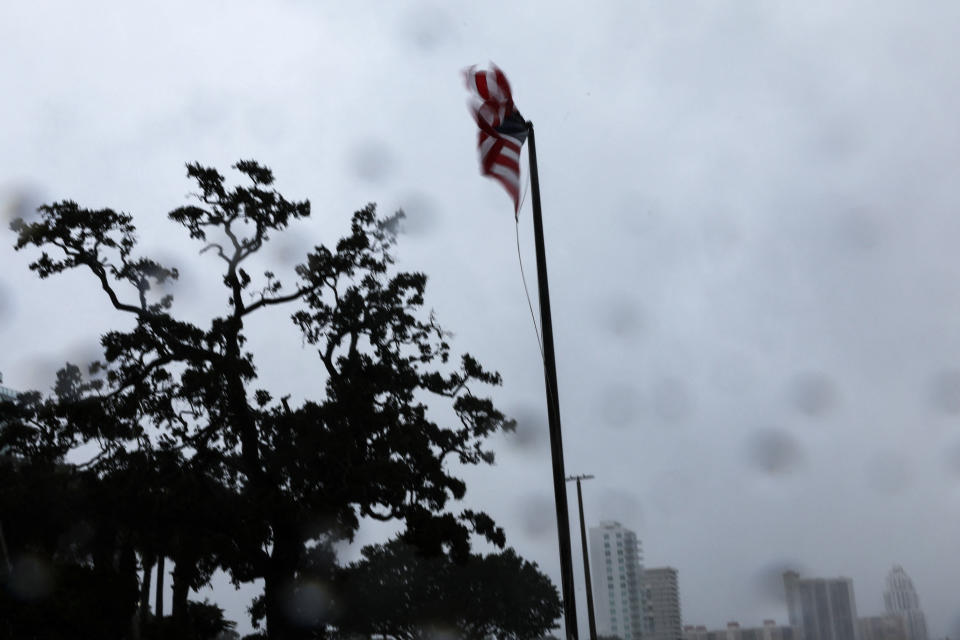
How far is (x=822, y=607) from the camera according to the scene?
4234 cm

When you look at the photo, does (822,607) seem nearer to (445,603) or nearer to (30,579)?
(445,603)

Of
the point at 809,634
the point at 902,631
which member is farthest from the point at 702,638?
the point at 902,631

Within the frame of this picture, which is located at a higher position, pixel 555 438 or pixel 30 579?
pixel 555 438

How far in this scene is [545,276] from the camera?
→ 12.8m

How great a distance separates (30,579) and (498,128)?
714 inches

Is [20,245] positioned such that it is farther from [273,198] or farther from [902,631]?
[902,631]

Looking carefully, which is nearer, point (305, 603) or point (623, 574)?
point (305, 603)

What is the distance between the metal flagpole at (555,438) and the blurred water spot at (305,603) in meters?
12.7

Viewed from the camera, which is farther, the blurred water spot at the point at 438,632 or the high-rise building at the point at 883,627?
the blurred water spot at the point at 438,632

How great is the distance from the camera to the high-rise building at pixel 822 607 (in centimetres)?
3900

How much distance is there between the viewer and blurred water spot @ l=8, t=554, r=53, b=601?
23609 mm

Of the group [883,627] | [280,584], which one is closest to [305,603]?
[280,584]

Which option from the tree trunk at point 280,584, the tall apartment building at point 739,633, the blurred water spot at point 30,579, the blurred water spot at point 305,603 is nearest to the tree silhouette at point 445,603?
the tall apartment building at point 739,633

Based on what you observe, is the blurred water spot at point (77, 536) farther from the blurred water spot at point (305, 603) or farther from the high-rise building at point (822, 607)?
the high-rise building at point (822, 607)
